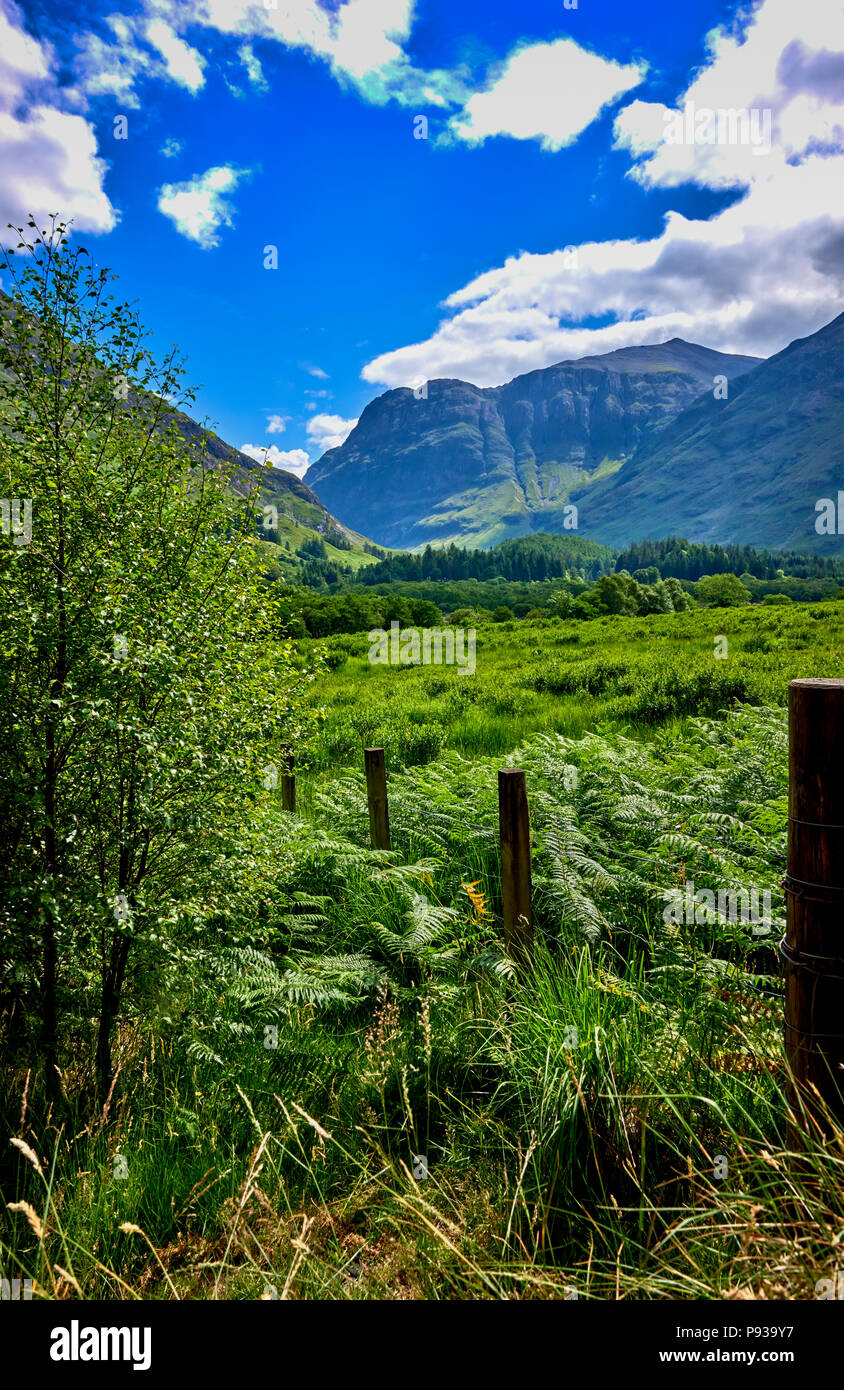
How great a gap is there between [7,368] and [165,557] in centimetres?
146

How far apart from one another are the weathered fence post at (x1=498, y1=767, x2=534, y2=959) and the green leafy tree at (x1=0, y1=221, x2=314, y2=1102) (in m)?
1.90

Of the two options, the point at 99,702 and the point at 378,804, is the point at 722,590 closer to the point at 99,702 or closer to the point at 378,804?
the point at 378,804

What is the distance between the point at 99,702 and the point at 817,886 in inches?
145

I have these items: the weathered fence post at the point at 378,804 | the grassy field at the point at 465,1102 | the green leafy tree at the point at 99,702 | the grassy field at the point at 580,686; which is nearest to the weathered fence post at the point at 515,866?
the grassy field at the point at 465,1102

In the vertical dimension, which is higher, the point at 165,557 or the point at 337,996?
the point at 165,557

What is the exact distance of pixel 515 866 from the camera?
4945 mm

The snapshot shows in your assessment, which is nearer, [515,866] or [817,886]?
[817,886]

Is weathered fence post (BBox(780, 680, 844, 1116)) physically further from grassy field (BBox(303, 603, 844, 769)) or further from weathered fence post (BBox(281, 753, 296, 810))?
weathered fence post (BBox(281, 753, 296, 810))

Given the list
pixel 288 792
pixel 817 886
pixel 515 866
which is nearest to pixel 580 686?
pixel 288 792

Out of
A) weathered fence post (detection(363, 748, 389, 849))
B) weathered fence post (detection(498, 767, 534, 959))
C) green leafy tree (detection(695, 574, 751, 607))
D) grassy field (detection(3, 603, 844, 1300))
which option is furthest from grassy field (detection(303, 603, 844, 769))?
green leafy tree (detection(695, 574, 751, 607))

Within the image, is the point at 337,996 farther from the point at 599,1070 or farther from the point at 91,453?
the point at 91,453

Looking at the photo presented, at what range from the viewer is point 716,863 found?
568 cm

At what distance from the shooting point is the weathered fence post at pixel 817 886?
7.84ft

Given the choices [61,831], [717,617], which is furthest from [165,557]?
[717,617]
